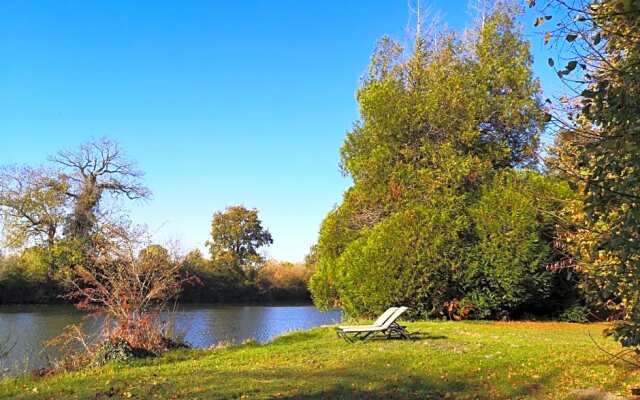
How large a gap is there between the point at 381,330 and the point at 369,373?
11.8 feet

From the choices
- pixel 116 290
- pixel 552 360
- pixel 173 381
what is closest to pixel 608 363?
pixel 552 360

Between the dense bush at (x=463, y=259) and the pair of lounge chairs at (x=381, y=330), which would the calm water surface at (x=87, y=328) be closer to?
the dense bush at (x=463, y=259)

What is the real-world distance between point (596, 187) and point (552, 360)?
563 cm

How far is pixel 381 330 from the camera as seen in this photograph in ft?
39.1

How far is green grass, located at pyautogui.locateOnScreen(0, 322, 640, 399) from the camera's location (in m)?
7.13

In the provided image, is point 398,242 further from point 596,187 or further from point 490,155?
point 596,187

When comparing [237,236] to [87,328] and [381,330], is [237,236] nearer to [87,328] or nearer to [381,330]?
[87,328]

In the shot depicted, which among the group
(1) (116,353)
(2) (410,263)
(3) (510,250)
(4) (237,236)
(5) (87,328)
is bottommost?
(1) (116,353)

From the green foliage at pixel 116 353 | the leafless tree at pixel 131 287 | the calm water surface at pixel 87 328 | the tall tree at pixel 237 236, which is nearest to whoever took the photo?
the green foliage at pixel 116 353

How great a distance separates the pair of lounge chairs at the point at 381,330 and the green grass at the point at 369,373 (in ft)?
0.90

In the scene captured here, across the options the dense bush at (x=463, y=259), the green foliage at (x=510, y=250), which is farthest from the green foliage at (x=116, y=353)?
the green foliage at (x=510, y=250)

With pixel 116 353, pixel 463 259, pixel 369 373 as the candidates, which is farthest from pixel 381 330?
pixel 463 259

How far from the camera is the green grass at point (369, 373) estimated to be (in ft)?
23.4

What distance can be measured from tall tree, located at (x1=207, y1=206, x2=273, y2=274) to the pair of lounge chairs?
43.4 metres
